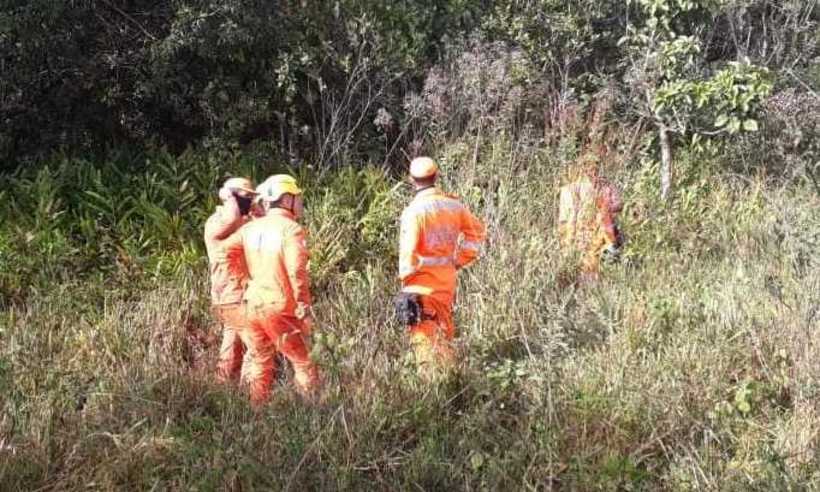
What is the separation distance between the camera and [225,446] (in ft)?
12.2

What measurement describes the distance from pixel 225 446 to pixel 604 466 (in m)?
1.69

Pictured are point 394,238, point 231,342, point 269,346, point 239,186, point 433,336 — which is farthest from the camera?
point 394,238

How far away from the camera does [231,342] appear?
539 cm

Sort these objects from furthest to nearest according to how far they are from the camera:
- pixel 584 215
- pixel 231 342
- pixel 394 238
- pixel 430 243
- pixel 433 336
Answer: pixel 394 238
pixel 584 215
pixel 231 342
pixel 430 243
pixel 433 336

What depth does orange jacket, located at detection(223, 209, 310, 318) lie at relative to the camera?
193 inches

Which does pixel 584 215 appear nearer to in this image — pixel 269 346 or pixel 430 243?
pixel 430 243

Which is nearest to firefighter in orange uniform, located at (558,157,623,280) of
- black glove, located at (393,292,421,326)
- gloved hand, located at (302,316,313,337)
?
black glove, located at (393,292,421,326)

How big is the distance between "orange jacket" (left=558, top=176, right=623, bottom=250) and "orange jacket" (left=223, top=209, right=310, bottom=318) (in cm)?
228

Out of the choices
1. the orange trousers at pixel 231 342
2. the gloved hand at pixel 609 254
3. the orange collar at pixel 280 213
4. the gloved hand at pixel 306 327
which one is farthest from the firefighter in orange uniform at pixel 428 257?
the gloved hand at pixel 609 254

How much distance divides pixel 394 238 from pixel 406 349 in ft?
7.79

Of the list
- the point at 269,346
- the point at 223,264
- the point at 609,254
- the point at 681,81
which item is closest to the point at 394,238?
the point at 609,254

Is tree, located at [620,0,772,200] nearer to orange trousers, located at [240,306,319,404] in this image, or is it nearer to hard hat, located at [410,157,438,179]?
hard hat, located at [410,157,438,179]

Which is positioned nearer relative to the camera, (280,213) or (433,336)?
(433,336)

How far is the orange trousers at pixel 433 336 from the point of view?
452 centimetres
